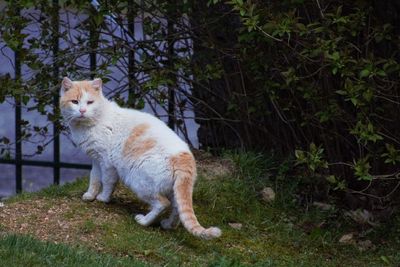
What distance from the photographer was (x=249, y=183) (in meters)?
7.21

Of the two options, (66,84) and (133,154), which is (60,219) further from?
(66,84)

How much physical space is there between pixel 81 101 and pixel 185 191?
3.27 ft

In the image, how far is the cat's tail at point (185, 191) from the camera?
577 centimetres

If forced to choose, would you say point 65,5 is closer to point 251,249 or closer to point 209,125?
point 209,125

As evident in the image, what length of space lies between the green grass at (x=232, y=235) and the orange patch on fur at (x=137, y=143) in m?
0.46

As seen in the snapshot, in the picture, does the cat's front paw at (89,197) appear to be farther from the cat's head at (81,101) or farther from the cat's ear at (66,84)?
the cat's ear at (66,84)

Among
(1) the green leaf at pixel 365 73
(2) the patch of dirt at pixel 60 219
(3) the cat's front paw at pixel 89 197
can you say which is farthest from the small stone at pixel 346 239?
(3) the cat's front paw at pixel 89 197

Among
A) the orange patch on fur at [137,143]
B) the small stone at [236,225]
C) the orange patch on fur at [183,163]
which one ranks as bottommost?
the small stone at [236,225]

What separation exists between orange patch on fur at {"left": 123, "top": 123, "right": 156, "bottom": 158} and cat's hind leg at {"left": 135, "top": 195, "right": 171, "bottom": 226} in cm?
31

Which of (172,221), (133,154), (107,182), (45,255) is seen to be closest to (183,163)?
(133,154)

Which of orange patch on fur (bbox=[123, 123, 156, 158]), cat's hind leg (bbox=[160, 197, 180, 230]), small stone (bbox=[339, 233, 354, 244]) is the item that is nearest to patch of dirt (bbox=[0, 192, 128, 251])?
cat's hind leg (bbox=[160, 197, 180, 230])

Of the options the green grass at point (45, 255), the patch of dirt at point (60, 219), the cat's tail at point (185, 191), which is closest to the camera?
the green grass at point (45, 255)

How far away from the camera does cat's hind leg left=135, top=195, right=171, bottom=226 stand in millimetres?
6039

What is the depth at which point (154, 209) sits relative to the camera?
6.09 m
